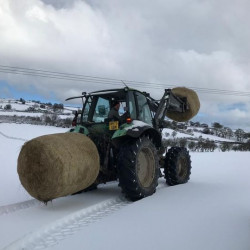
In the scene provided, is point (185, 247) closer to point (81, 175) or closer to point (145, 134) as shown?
point (81, 175)

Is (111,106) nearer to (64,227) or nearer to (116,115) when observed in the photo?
(116,115)

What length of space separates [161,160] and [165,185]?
627 mm

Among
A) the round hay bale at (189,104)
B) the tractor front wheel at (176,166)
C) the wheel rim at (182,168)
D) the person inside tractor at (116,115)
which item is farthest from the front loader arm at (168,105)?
the person inside tractor at (116,115)

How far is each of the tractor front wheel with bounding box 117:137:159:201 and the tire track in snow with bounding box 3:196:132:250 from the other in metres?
0.36

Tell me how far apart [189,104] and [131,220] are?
5718mm

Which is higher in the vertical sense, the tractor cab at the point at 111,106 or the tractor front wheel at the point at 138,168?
the tractor cab at the point at 111,106

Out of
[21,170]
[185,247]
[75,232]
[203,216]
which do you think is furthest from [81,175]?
[185,247]

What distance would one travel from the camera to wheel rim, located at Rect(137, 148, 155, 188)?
719 centimetres

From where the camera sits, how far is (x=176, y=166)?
8.73m

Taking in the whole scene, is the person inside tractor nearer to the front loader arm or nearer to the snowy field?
the front loader arm

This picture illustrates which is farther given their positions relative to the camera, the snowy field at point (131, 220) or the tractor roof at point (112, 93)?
the tractor roof at point (112, 93)

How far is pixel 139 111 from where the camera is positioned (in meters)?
7.82

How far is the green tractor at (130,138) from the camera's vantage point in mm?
6613

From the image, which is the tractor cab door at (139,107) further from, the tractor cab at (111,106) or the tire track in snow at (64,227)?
the tire track in snow at (64,227)
